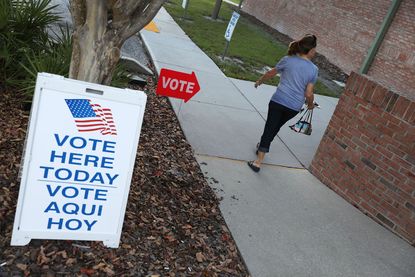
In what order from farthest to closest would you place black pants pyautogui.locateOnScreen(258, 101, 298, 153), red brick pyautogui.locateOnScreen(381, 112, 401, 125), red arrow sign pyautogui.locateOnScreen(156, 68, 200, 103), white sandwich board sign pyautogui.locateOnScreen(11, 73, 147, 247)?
red arrow sign pyautogui.locateOnScreen(156, 68, 200, 103) < black pants pyautogui.locateOnScreen(258, 101, 298, 153) < red brick pyautogui.locateOnScreen(381, 112, 401, 125) < white sandwich board sign pyautogui.locateOnScreen(11, 73, 147, 247)

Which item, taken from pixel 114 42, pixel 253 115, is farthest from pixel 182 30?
pixel 114 42

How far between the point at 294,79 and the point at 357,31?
369 inches

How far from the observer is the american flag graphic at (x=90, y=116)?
2.60 metres

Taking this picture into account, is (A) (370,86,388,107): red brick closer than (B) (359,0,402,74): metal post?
Yes

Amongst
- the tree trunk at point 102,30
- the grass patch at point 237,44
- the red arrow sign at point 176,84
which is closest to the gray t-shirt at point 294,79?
the red arrow sign at point 176,84

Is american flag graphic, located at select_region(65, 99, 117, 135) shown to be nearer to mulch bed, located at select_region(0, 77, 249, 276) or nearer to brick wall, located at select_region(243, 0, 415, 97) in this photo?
mulch bed, located at select_region(0, 77, 249, 276)

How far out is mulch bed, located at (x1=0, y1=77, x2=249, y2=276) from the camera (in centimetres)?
280

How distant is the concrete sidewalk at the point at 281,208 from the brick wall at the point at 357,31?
362 cm

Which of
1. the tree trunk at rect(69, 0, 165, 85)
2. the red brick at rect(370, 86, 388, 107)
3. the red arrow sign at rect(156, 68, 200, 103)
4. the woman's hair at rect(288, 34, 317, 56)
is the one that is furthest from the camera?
the red arrow sign at rect(156, 68, 200, 103)

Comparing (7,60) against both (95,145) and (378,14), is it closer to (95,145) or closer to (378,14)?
(95,145)

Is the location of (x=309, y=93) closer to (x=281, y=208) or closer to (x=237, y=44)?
(x=281, y=208)

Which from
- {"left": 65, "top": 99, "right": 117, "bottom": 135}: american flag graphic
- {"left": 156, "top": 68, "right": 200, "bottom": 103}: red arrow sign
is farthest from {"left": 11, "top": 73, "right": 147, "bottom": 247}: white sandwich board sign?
{"left": 156, "top": 68, "right": 200, "bottom": 103}: red arrow sign

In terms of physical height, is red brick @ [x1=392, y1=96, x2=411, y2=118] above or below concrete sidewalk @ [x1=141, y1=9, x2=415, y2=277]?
above

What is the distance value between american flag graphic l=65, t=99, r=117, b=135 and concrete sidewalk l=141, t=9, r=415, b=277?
5.43ft
